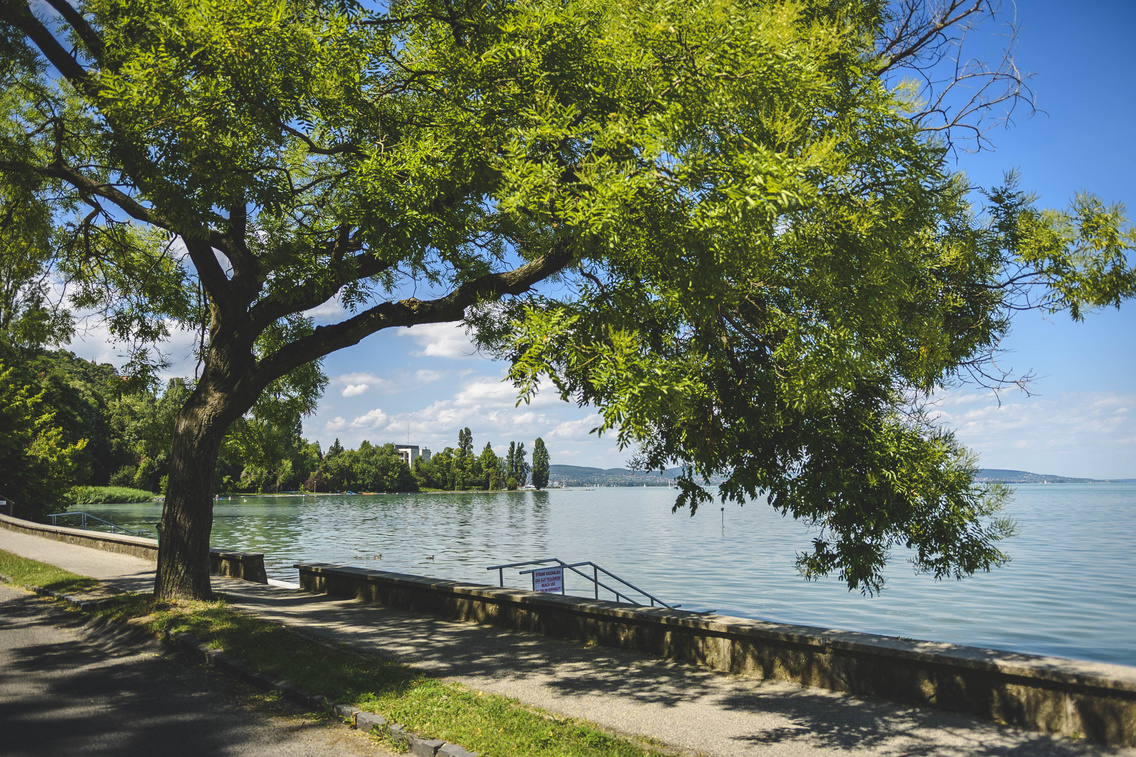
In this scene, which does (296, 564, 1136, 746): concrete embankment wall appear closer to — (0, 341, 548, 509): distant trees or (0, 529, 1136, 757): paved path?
(0, 529, 1136, 757): paved path

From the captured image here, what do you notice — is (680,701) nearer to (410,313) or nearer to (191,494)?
(410,313)

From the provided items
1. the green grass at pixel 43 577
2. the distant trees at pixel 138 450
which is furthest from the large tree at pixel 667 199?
the distant trees at pixel 138 450

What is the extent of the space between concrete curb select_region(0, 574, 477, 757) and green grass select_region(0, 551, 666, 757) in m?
0.09

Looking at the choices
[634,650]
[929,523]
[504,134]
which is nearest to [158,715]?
[634,650]

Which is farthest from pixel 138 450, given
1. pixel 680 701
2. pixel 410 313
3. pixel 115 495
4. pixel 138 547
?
pixel 115 495

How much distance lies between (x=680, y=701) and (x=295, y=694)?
11.9 ft

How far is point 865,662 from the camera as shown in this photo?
6.71 m

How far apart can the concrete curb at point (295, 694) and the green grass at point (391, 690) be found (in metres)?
0.09

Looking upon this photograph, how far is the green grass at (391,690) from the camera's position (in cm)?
535

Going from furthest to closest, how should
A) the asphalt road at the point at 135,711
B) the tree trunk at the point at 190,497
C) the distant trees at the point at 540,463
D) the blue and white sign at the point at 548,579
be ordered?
1. the distant trees at the point at 540,463
2. the blue and white sign at the point at 548,579
3. the tree trunk at the point at 190,497
4. the asphalt road at the point at 135,711

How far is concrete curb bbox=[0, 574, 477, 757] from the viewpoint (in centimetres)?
536

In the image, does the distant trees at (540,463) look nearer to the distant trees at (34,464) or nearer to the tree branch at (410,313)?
the distant trees at (34,464)

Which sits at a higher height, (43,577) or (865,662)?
(865,662)

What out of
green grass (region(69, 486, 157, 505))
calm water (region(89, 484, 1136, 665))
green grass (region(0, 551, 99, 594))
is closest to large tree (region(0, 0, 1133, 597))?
green grass (region(0, 551, 99, 594))
